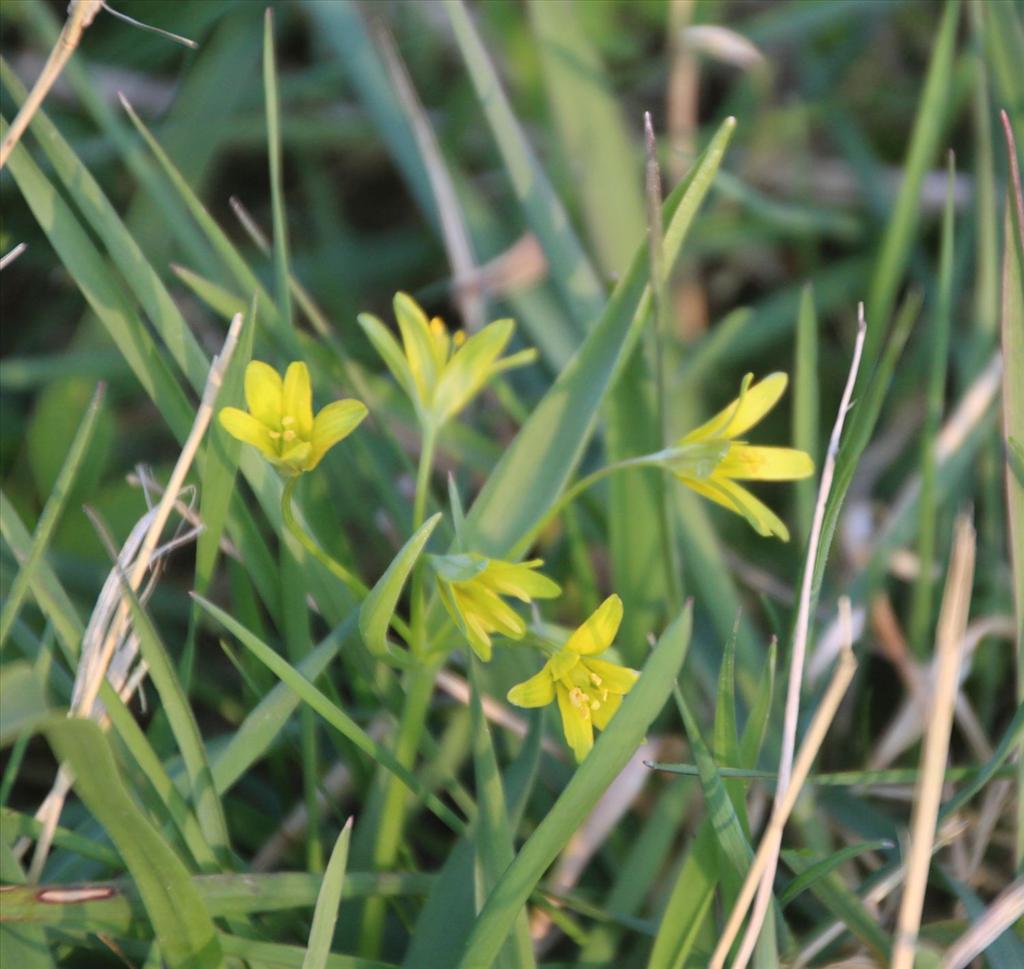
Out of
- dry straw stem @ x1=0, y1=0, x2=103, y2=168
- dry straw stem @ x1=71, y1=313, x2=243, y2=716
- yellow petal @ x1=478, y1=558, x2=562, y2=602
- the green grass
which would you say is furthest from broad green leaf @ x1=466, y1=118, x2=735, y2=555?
dry straw stem @ x1=0, y1=0, x2=103, y2=168

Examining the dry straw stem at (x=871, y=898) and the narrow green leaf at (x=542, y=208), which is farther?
the narrow green leaf at (x=542, y=208)

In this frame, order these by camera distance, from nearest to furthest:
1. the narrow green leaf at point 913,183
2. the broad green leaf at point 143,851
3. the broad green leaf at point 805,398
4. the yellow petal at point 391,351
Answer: the broad green leaf at point 143,851, the yellow petal at point 391,351, the broad green leaf at point 805,398, the narrow green leaf at point 913,183

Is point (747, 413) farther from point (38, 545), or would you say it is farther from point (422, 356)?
point (38, 545)

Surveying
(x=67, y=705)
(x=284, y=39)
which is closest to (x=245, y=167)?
(x=284, y=39)

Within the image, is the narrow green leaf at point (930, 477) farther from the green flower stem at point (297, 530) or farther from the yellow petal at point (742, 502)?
the green flower stem at point (297, 530)

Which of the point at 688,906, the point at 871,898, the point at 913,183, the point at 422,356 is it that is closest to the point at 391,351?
the point at 422,356

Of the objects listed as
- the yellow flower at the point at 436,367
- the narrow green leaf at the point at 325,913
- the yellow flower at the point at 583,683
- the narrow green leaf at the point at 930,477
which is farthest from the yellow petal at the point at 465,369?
the narrow green leaf at the point at 930,477

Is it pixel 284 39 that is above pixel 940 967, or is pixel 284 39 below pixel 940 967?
above

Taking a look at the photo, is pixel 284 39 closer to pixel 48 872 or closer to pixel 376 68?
pixel 376 68
